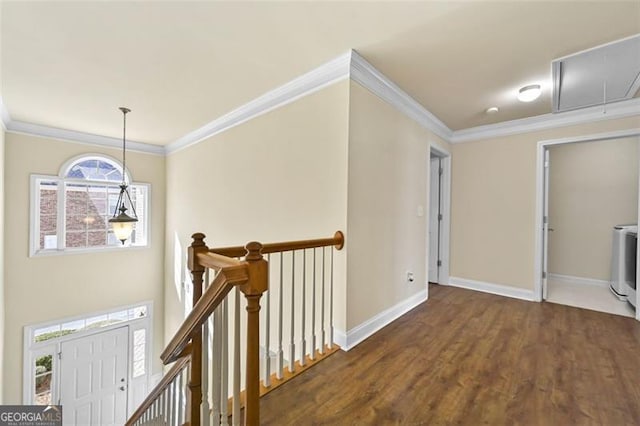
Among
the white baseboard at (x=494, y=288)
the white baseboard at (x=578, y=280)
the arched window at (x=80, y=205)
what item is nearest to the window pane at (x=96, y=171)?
the arched window at (x=80, y=205)

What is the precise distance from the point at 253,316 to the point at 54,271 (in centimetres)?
491

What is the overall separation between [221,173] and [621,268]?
5.49 meters

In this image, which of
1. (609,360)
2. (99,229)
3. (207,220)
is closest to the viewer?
(609,360)

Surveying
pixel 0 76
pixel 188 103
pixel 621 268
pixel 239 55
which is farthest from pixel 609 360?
pixel 0 76

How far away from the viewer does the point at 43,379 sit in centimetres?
405

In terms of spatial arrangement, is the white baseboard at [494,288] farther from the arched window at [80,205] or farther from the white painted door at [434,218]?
the arched window at [80,205]

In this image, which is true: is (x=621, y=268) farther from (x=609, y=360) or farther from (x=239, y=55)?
(x=239, y=55)

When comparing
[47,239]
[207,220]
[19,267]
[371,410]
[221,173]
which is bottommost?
[371,410]

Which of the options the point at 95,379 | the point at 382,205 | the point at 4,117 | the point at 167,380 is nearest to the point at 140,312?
the point at 95,379

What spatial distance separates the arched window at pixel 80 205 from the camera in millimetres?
4086

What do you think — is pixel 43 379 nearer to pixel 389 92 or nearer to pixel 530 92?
pixel 389 92

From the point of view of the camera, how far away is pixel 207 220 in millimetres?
4055

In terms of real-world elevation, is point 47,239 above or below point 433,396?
above

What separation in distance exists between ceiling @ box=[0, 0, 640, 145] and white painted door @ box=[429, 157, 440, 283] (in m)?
1.23
